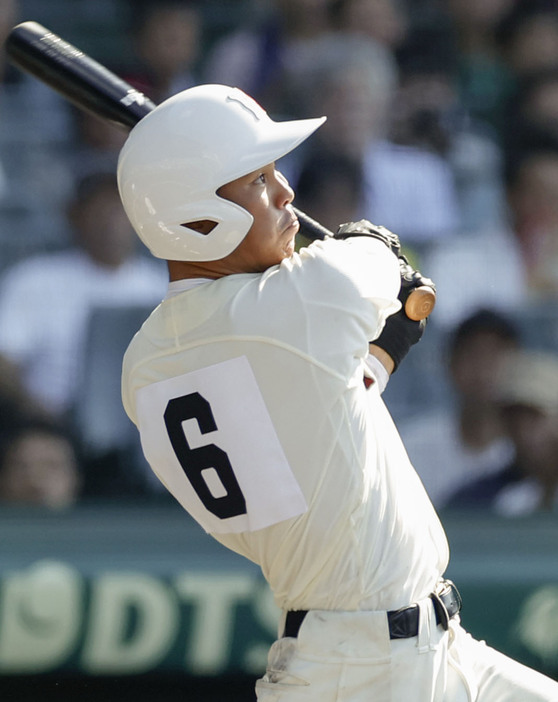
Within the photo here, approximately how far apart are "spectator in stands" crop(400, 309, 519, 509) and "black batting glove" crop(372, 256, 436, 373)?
215 cm

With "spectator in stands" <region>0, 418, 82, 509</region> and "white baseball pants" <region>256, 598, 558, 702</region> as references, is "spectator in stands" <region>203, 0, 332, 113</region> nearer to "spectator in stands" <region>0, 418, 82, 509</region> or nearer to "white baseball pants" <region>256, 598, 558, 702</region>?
"spectator in stands" <region>0, 418, 82, 509</region>

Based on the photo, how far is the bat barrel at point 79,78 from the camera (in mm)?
2697

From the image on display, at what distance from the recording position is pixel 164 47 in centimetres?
552

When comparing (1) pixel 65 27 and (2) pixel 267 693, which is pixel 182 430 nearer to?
(2) pixel 267 693

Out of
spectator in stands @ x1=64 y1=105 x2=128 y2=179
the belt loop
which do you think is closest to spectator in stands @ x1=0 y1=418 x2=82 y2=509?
spectator in stands @ x1=64 y1=105 x2=128 y2=179

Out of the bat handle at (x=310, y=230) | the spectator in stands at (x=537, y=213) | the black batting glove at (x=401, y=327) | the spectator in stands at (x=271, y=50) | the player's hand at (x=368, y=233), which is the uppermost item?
the spectator in stands at (x=271, y=50)

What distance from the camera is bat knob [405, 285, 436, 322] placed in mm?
2311

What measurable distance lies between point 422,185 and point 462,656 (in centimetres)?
311

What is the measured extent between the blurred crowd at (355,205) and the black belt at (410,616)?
216 centimetres

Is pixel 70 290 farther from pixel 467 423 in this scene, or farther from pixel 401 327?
pixel 401 327

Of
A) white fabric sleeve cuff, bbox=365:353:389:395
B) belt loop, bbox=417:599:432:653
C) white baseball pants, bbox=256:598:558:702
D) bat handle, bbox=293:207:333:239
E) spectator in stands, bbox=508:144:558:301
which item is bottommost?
white baseball pants, bbox=256:598:558:702

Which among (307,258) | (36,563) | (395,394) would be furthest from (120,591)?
(307,258)

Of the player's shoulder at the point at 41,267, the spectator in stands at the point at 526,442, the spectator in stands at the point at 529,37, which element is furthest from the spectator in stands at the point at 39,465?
the spectator in stands at the point at 529,37

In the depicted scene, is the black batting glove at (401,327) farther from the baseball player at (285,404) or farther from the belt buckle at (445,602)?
the belt buckle at (445,602)
